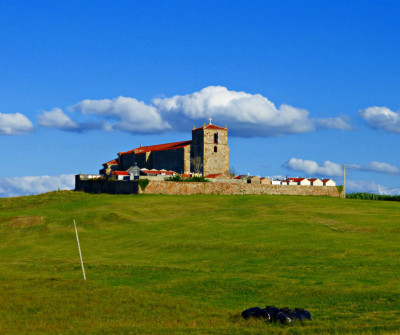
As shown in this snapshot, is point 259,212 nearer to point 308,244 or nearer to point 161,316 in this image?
point 308,244

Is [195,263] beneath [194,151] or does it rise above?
Answer: beneath

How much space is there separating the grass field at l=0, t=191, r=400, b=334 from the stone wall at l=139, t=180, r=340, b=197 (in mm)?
14692

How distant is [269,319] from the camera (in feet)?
80.5

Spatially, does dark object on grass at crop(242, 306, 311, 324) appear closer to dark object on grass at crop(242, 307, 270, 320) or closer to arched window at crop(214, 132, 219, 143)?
dark object on grass at crop(242, 307, 270, 320)

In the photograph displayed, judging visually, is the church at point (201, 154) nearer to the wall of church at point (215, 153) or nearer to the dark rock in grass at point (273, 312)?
the wall of church at point (215, 153)

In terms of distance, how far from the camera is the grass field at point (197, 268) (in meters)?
25.9

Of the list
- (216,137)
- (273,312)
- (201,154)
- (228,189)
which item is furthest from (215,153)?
(273,312)

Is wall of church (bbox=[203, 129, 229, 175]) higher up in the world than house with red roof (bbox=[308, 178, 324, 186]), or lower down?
higher up

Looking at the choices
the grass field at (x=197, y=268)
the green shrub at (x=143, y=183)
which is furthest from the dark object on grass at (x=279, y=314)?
the green shrub at (x=143, y=183)

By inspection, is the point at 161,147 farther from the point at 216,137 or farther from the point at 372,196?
the point at 372,196

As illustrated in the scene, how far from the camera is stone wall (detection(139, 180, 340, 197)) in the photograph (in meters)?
97.9

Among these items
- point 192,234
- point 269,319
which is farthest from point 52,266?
point 269,319

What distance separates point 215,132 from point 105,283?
95.7 metres

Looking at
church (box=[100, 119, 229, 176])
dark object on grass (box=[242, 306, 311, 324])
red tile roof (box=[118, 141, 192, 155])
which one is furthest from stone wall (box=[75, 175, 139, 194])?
dark object on grass (box=[242, 306, 311, 324])
